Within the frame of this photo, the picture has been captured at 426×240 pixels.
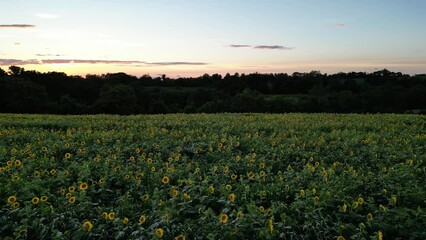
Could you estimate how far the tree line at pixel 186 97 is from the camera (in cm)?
4000

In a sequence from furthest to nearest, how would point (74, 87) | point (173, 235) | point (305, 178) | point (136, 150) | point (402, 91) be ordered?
1. point (74, 87)
2. point (402, 91)
3. point (136, 150)
4. point (305, 178)
5. point (173, 235)

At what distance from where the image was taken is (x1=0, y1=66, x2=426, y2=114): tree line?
4000 centimetres

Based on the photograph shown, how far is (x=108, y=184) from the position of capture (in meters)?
5.15

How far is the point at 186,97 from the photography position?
56594mm

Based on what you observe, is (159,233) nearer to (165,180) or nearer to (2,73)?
(165,180)

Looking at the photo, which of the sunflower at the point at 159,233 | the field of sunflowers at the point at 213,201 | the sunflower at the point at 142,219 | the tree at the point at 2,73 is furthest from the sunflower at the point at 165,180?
the tree at the point at 2,73

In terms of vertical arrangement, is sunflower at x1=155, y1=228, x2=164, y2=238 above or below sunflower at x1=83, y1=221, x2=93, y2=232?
above

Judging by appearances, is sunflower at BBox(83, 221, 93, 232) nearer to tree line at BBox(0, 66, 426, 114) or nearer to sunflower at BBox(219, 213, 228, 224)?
sunflower at BBox(219, 213, 228, 224)

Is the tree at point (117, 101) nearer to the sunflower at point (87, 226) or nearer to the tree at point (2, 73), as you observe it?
the tree at point (2, 73)

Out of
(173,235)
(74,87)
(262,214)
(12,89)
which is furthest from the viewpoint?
(74,87)

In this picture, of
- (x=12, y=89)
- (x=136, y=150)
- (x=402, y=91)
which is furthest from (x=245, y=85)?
(x=136, y=150)

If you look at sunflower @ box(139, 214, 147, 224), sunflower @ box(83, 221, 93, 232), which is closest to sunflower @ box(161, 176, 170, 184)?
sunflower @ box(139, 214, 147, 224)

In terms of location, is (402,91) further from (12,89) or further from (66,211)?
(66,211)

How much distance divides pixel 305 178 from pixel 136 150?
143 inches
